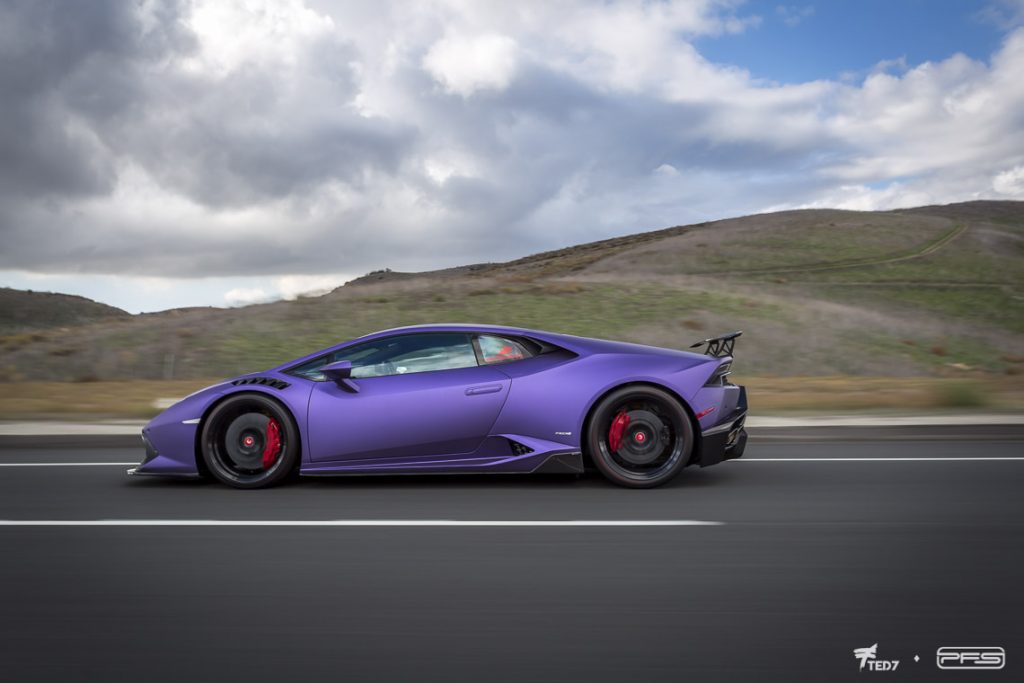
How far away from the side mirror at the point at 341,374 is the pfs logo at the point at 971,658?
3930 mm

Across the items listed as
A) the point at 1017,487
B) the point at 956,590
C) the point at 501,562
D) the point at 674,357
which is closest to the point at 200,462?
the point at 501,562

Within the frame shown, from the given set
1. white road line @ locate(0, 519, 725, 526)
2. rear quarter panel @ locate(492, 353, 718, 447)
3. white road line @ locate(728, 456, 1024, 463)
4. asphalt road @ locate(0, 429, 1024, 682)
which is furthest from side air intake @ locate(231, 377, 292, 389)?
white road line @ locate(728, 456, 1024, 463)

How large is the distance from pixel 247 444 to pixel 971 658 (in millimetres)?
4597

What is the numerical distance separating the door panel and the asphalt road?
324mm

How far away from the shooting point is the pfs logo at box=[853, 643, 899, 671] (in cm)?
312

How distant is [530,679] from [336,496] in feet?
11.0

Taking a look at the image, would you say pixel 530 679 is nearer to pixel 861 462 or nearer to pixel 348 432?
pixel 348 432

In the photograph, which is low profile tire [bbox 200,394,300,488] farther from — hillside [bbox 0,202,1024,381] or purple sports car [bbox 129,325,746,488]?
hillside [bbox 0,202,1024,381]

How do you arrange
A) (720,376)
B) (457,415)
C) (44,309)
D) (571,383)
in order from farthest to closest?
(44,309) → (720,376) → (571,383) → (457,415)

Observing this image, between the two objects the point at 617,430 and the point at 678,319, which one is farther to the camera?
the point at 678,319

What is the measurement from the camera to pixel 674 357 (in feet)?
21.0

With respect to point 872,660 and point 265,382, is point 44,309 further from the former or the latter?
point 872,660

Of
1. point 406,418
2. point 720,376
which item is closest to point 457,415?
point 406,418

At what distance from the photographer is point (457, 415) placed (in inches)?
240
